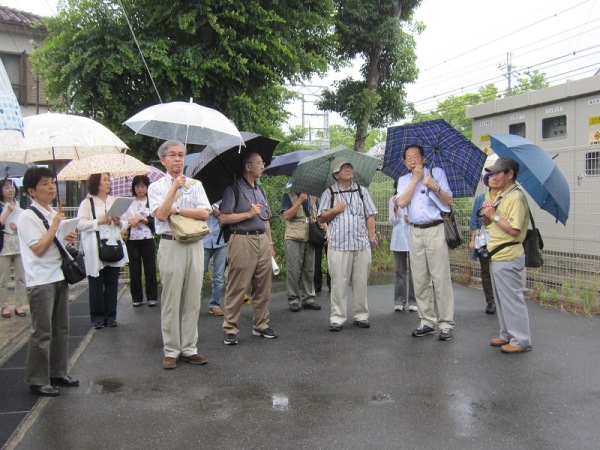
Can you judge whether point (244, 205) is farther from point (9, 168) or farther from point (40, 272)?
point (9, 168)

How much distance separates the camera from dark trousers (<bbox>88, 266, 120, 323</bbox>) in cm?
670

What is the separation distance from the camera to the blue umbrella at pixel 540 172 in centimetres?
518

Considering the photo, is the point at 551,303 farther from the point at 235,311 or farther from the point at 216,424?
the point at 216,424

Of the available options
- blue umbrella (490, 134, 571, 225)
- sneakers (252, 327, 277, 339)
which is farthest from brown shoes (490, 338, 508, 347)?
sneakers (252, 327, 277, 339)

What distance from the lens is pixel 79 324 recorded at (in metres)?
6.88

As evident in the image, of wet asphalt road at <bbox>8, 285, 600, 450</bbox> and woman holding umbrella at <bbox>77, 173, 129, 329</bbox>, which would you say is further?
woman holding umbrella at <bbox>77, 173, 129, 329</bbox>

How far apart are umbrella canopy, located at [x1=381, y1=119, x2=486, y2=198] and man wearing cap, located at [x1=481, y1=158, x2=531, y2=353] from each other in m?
0.54

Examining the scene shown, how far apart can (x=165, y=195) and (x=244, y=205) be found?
959 mm

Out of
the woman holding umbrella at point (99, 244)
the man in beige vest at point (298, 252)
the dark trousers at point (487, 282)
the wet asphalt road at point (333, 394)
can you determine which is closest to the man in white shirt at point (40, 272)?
the wet asphalt road at point (333, 394)

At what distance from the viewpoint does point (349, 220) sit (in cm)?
636

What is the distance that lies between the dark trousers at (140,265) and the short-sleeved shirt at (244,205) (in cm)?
248

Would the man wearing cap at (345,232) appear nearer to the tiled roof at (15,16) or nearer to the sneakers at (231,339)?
the sneakers at (231,339)

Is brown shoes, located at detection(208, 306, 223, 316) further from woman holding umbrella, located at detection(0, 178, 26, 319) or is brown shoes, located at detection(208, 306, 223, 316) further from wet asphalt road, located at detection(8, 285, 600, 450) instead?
woman holding umbrella, located at detection(0, 178, 26, 319)

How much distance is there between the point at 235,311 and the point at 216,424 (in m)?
2.07
